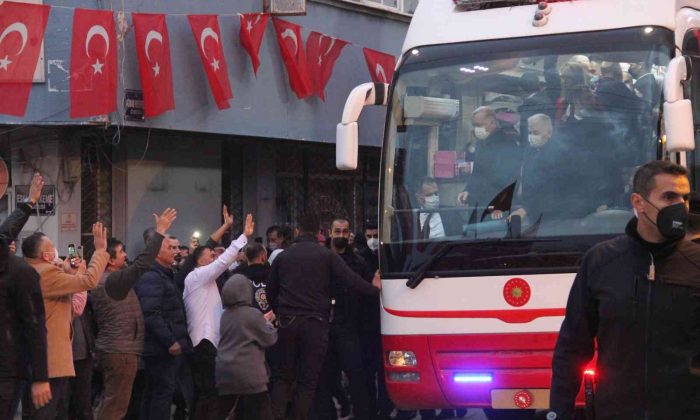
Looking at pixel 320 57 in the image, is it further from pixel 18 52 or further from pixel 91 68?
pixel 18 52

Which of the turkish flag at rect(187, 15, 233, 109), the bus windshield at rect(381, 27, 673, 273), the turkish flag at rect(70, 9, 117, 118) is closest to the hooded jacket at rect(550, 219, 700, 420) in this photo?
the bus windshield at rect(381, 27, 673, 273)

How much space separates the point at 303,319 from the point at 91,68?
187 inches

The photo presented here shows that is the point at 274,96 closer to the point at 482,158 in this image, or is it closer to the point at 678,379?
the point at 482,158

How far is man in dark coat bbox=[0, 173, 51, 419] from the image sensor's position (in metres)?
7.10

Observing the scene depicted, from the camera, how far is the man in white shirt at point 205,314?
10.0 m

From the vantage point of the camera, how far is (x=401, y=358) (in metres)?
8.73

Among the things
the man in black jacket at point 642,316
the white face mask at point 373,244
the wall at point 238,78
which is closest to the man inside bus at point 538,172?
the man in black jacket at point 642,316

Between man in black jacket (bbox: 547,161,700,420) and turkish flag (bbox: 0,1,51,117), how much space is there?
910 centimetres

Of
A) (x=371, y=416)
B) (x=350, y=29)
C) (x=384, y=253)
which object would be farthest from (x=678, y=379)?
(x=350, y=29)

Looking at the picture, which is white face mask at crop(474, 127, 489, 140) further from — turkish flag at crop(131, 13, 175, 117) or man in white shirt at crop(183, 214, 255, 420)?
turkish flag at crop(131, 13, 175, 117)

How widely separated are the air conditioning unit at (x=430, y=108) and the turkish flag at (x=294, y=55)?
685 centimetres

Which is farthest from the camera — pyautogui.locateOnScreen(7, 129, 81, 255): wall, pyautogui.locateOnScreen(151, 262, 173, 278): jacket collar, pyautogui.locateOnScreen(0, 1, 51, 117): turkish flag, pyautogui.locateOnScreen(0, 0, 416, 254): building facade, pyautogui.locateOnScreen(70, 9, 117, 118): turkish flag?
pyautogui.locateOnScreen(7, 129, 81, 255): wall

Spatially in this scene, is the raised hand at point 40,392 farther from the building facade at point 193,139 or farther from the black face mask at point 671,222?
the building facade at point 193,139

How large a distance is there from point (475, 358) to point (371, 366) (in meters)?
2.59
